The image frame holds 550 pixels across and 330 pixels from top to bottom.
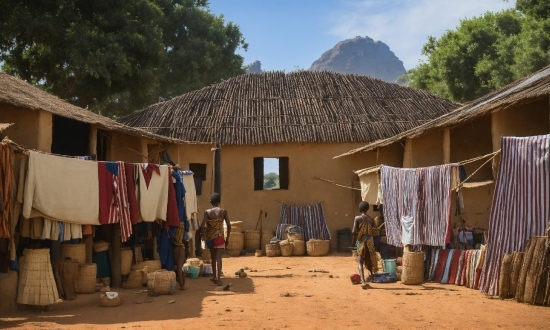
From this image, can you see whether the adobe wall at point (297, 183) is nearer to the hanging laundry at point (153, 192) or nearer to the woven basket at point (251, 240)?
the woven basket at point (251, 240)

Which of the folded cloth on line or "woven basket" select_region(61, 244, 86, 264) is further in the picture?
"woven basket" select_region(61, 244, 86, 264)

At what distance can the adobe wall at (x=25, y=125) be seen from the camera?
11875 millimetres

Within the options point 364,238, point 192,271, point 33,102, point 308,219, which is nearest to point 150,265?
point 192,271

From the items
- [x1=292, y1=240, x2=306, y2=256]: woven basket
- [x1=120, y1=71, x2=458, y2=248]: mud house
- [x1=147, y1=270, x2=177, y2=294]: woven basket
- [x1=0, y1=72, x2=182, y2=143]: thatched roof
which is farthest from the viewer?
[x1=120, y1=71, x2=458, y2=248]: mud house

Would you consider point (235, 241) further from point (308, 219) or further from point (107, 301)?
point (107, 301)

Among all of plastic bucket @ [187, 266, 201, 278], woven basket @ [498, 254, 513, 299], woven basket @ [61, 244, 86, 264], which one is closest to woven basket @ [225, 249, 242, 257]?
plastic bucket @ [187, 266, 201, 278]

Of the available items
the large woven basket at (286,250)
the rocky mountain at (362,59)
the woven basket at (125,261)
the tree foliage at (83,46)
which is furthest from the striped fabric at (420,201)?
the rocky mountain at (362,59)

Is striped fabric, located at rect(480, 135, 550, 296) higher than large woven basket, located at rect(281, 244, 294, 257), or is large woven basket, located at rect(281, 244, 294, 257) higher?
striped fabric, located at rect(480, 135, 550, 296)

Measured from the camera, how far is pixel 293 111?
20000 mm

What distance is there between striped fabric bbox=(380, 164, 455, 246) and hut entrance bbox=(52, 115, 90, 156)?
6.79m

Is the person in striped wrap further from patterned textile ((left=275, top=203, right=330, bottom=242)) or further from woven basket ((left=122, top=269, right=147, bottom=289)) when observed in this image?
patterned textile ((left=275, top=203, right=330, bottom=242))

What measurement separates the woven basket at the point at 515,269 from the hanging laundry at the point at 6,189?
659 centimetres

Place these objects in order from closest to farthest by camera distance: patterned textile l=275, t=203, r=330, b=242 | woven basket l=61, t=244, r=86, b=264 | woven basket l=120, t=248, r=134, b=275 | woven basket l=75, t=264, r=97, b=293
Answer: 1. woven basket l=75, t=264, r=97, b=293
2. woven basket l=61, t=244, r=86, b=264
3. woven basket l=120, t=248, r=134, b=275
4. patterned textile l=275, t=203, r=330, b=242

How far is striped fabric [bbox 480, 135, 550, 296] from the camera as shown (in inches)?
354
